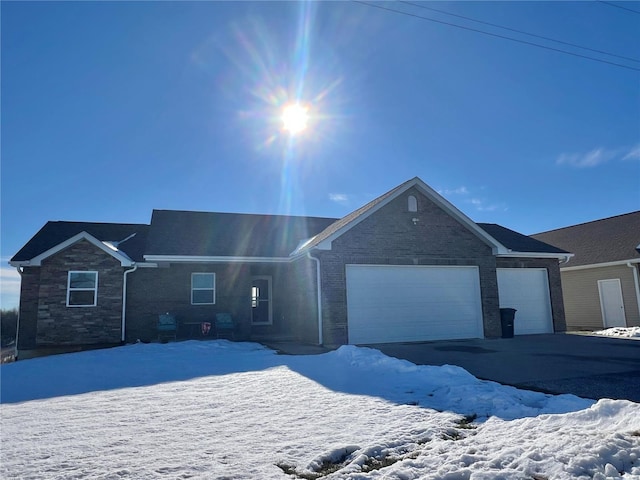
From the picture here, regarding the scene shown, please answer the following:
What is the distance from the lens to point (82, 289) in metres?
15.0

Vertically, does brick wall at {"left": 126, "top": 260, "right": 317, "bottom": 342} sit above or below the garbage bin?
above

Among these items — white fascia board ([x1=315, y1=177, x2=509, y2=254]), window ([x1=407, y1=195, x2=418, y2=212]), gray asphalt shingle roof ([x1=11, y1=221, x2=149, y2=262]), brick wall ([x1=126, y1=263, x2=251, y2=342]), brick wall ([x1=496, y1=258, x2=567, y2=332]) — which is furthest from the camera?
brick wall ([x1=496, y1=258, x2=567, y2=332])

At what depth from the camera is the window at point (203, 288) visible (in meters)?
16.2

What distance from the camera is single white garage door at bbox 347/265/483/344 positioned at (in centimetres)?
1372

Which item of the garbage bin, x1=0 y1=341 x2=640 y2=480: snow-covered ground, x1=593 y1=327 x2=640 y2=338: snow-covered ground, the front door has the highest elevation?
the front door

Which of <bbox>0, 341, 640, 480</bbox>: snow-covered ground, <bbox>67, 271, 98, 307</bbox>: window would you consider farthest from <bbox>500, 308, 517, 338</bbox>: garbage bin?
<bbox>67, 271, 98, 307</bbox>: window

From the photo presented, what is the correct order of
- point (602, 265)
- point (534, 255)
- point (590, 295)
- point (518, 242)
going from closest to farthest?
point (534, 255) → point (518, 242) → point (602, 265) → point (590, 295)

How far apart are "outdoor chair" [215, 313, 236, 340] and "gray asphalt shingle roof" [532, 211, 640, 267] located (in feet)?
54.0

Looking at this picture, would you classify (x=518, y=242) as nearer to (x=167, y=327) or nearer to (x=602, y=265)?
(x=602, y=265)

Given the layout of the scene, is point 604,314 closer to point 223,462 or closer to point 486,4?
point 486,4

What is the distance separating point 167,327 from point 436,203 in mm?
10370

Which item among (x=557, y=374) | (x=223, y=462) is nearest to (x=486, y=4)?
(x=557, y=374)

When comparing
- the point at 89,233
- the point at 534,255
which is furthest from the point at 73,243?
the point at 534,255

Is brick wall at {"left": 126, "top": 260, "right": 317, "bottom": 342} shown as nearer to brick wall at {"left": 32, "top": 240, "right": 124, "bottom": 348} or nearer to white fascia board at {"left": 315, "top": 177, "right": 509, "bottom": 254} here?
brick wall at {"left": 32, "top": 240, "right": 124, "bottom": 348}
